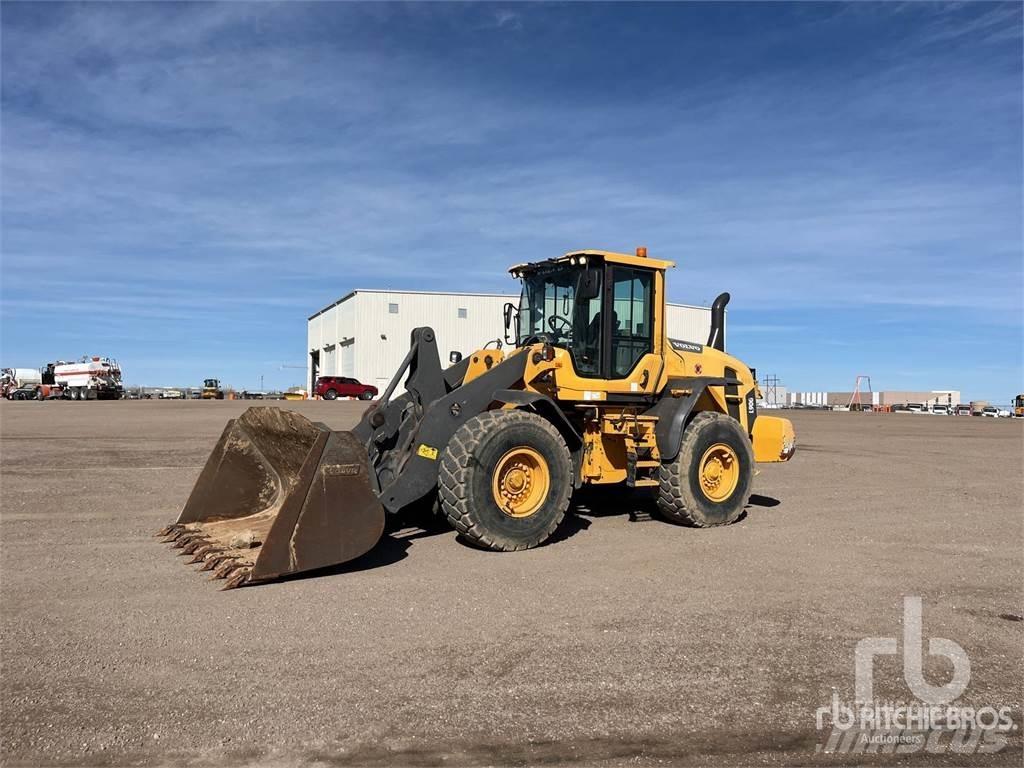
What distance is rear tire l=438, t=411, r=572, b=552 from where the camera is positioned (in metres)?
7.26

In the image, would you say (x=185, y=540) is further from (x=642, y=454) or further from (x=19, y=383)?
(x=19, y=383)

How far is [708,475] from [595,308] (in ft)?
7.77

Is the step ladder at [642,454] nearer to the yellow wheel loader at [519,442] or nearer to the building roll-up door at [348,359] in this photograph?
the yellow wheel loader at [519,442]

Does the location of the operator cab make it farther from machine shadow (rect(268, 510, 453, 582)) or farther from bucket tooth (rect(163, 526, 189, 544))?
bucket tooth (rect(163, 526, 189, 544))

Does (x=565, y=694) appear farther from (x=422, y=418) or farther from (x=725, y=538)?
(x=725, y=538)

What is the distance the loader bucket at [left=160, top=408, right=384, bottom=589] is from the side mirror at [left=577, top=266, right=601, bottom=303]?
3.14 meters

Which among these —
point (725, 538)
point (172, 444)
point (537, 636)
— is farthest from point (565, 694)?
point (172, 444)

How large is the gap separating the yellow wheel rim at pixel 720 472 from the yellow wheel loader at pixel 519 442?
16 millimetres

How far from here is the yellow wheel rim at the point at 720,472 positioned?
938 cm

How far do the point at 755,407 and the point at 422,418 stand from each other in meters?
4.91

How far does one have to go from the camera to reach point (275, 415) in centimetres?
817

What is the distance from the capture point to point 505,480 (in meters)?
7.65

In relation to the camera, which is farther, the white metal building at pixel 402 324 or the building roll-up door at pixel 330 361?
the building roll-up door at pixel 330 361

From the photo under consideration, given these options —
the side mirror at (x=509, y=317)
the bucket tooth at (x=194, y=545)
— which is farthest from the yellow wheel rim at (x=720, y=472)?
the bucket tooth at (x=194, y=545)
